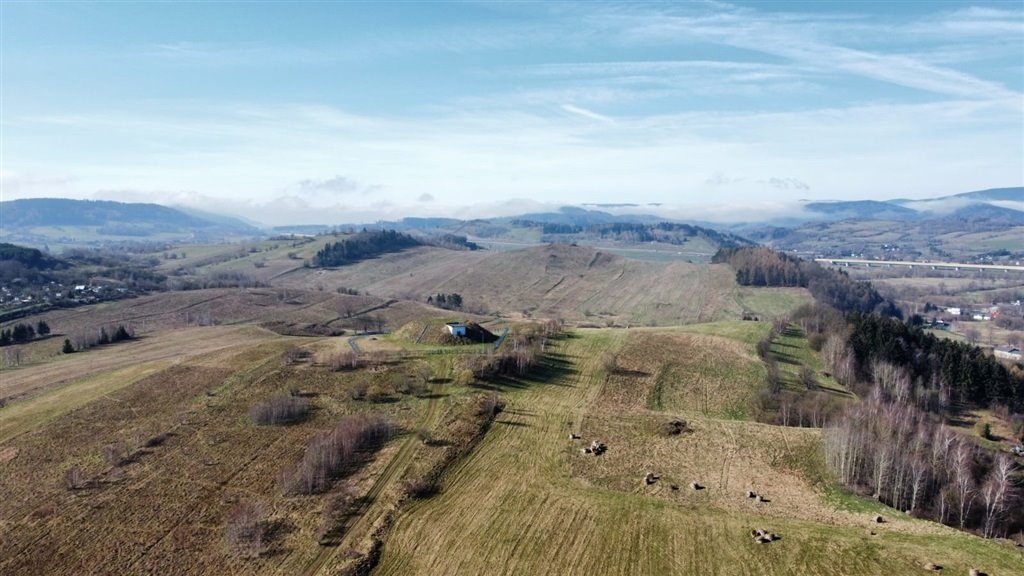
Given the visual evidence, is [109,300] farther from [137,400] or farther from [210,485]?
[210,485]

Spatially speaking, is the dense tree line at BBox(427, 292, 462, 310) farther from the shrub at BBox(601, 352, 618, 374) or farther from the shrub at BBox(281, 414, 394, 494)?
the shrub at BBox(281, 414, 394, 494)

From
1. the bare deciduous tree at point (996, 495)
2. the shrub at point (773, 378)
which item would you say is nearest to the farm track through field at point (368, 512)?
the bare deciduous tree at point (996, 495)

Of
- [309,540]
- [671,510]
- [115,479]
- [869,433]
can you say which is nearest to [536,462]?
[671,510]

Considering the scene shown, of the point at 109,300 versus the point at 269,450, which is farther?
the point at 109,300

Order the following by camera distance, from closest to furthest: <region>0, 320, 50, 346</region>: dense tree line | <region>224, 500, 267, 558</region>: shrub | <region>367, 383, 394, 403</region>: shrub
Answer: <region>224, 500, 267, 558</region>: shrub → <region>367, 383, 394, 403</region>: shrub → <region>0, 320, 50, 346</region>: dense tree line

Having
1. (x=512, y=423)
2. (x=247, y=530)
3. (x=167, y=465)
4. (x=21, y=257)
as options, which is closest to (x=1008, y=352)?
(x=512, y=423)

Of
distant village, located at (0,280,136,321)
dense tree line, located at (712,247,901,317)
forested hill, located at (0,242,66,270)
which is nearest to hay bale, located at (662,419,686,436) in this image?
dense tree line, located at (712,247,901,317)
